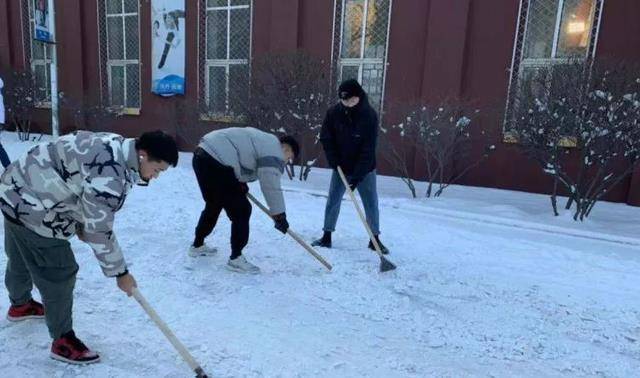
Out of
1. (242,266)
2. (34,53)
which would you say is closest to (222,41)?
(34,53)

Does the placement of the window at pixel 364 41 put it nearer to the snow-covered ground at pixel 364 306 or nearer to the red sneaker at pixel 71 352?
the snow-covered ground at pixel 364 306

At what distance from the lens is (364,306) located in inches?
125

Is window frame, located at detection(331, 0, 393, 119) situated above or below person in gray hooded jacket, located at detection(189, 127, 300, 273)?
above

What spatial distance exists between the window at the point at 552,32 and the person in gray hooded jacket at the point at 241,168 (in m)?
5.08

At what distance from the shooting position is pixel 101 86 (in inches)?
486

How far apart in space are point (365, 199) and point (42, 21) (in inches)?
282

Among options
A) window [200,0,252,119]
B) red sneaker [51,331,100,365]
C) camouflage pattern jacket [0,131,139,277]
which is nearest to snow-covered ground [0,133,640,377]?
red sneaker [51,331,100,365]

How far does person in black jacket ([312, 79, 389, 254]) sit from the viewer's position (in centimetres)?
397

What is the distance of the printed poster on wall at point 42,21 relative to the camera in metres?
7.92

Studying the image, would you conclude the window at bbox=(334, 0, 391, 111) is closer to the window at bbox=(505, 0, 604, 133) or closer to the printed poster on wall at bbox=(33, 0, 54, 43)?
the window at bbox=(505, 0, 604, 133)

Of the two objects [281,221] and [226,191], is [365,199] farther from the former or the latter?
[226,191]

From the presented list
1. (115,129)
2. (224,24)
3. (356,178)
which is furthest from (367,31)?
(115,129)

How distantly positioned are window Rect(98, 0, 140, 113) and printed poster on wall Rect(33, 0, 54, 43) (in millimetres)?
3339

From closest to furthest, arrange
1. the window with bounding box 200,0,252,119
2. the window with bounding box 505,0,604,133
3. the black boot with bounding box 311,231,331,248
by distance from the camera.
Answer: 1. the black boot with bounding box 311,231,331,248
2. the window with bounding box 505,0,604,133
3. the window with bounding box 200,0,252,119
